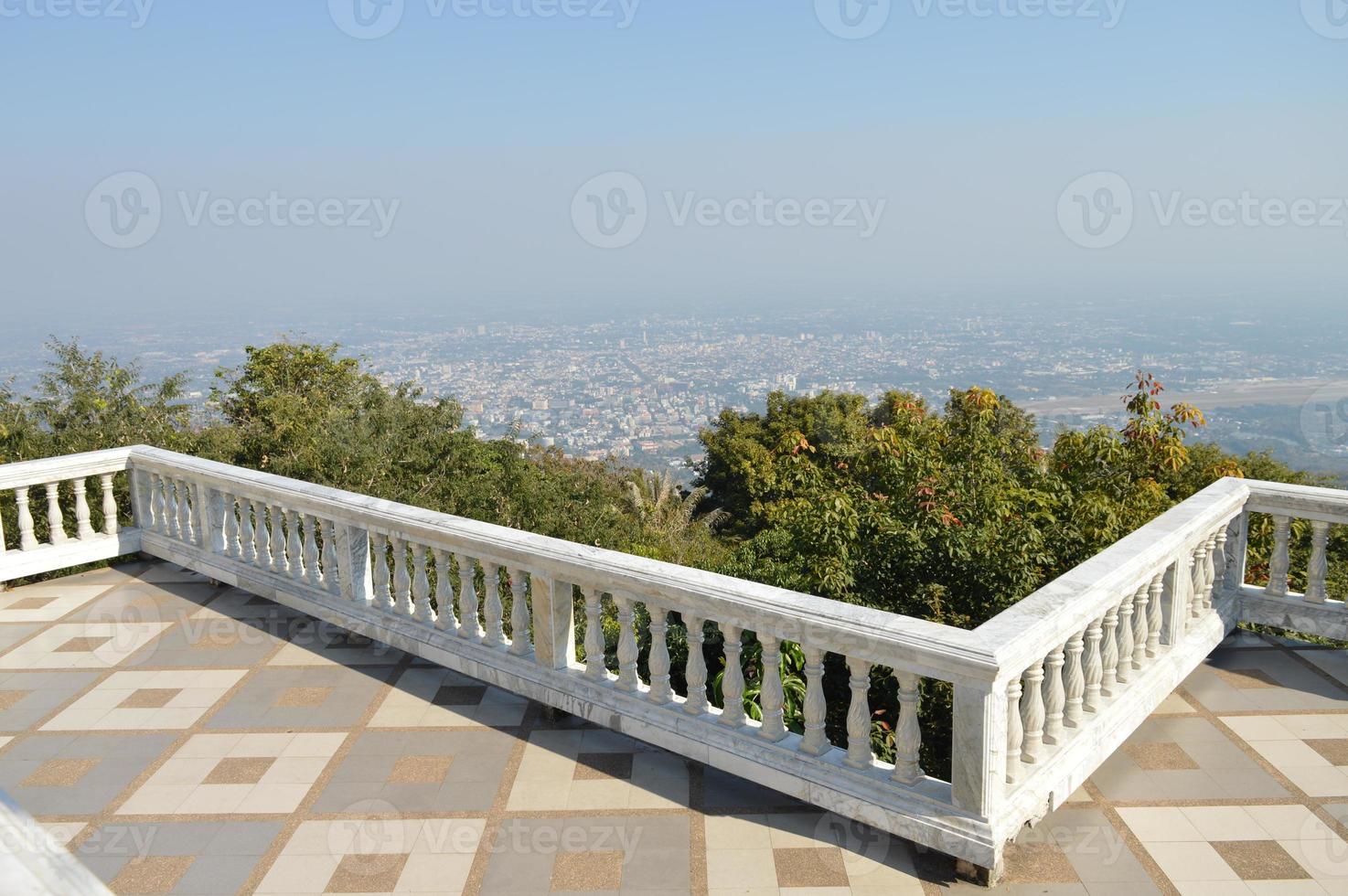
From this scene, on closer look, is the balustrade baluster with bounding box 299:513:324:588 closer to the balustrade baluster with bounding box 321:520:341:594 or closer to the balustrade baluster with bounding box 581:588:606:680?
the balustrade baluster with bounding box 321:520:341:594

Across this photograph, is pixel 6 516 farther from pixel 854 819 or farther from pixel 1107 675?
pixel 1107 675

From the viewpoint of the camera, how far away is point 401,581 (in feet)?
15.3

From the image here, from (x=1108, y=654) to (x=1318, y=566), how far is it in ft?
6.28

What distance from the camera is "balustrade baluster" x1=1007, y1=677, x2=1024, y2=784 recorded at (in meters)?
2.86

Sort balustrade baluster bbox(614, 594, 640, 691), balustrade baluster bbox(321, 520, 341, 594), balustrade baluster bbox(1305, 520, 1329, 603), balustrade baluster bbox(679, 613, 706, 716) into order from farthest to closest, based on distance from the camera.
A: balustrade baluster bbox(321, 520, 341, 594) → balustrade baluster bbox(1305, 520, 1329, 603) → balustrade baluster bbox(614, 594, 640, 691) → balustrade baluster bbox(679, 613, 706, 716)

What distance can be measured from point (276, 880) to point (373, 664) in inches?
68.0

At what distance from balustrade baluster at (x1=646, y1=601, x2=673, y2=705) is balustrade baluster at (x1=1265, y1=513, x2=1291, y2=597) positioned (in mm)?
3299

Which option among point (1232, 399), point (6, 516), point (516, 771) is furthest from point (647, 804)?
point (1232, 399)

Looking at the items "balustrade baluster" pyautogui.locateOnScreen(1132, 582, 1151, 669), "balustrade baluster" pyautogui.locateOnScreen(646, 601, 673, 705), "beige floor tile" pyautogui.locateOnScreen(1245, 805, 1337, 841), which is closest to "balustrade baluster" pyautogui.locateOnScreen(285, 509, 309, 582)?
"balustrade baluster" pyautogui.locateOnScreen(646, 601, 673, 705)

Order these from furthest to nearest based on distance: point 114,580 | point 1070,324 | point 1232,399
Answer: point 1070,324 < point 1232,399 < point 114,580

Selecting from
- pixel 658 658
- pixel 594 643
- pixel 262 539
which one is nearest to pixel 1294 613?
pixel 658 658

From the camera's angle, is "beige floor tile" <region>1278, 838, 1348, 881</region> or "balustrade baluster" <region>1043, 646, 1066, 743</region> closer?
"beige floor tile" <region>1278, 838, 1348, 881</region>

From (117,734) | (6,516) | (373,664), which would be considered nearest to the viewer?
(117,734)

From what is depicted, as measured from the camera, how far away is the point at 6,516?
23.1ft
